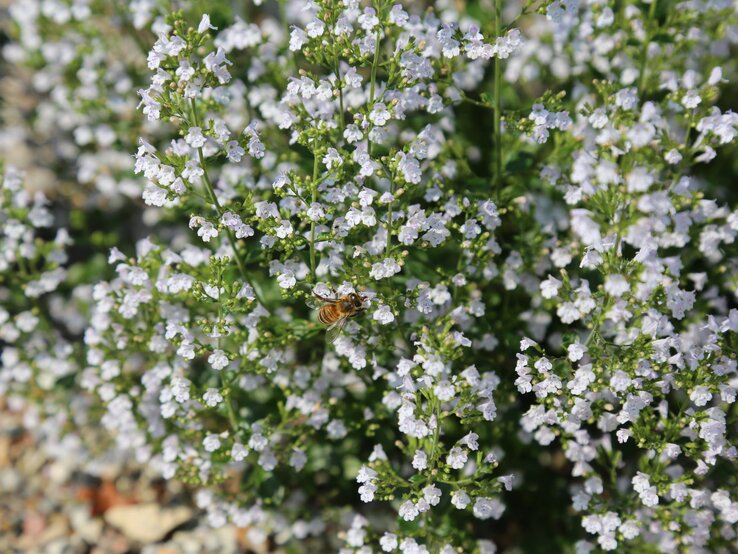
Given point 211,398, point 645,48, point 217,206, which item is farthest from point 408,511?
point 645,48

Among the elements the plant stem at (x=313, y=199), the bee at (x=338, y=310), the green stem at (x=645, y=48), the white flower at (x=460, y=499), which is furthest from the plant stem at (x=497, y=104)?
the white flower at (x=460, y=499)

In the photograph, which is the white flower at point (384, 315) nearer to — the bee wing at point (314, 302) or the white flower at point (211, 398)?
the bee wing at point (314, 302)

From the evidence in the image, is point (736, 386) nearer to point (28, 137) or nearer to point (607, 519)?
point (607, 519)

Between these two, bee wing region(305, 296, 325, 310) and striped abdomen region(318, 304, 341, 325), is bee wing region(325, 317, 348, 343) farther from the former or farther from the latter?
bee wing region(305, 296, 325, 310)

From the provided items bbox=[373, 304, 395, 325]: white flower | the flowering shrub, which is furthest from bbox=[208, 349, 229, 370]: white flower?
bbox=[373, 304, 395, 325]: white flower

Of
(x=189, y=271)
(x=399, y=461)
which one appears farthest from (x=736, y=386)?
(x=189, y=271)

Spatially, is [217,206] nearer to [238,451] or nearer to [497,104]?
[238,451]
